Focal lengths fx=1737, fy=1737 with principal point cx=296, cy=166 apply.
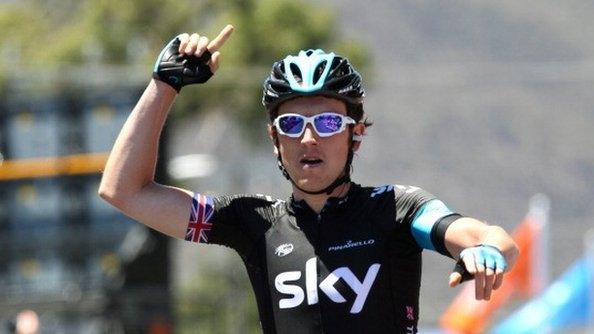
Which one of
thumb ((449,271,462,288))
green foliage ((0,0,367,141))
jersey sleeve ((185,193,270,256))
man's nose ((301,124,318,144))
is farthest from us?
green foliage ((0,0,367,141))

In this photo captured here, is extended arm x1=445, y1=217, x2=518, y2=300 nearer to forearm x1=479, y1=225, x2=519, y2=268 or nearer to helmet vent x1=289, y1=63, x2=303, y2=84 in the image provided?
forearm x1=479, y1=225, x2=519, y2=268

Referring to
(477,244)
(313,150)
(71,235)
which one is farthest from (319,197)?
(71,235)

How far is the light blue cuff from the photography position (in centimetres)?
597

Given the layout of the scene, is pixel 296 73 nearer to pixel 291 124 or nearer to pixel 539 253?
pixel 291 124

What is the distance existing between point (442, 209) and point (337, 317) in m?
0.52

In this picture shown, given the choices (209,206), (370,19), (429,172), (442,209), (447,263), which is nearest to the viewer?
(442,209)

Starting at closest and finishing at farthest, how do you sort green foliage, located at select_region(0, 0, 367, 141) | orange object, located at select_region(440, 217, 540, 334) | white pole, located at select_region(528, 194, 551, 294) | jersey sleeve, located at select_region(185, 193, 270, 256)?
jersey sleeve, located at select_region(185, 193, 270, 256) → orange object, located at select_region(440, 217, 540, 334) → white pole, located at select_region(528, 194, 551, 294) → green foliage, located at select_region(0, 0, 367, 141)

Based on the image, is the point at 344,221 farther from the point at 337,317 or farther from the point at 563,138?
the point at 563,138

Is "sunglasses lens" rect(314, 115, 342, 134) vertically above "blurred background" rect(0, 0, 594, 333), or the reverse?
"blurred background" rect(0, 0, 594, 333)

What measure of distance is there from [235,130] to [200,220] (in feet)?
86.5

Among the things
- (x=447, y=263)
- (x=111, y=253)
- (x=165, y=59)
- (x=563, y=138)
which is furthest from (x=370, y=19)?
(x=165, y=59)

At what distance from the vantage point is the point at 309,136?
6.14 meters

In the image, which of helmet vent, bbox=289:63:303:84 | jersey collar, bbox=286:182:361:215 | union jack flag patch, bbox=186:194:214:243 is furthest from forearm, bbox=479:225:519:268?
union jack flag patch, bbox=186:194:214:243

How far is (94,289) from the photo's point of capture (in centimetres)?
1816
